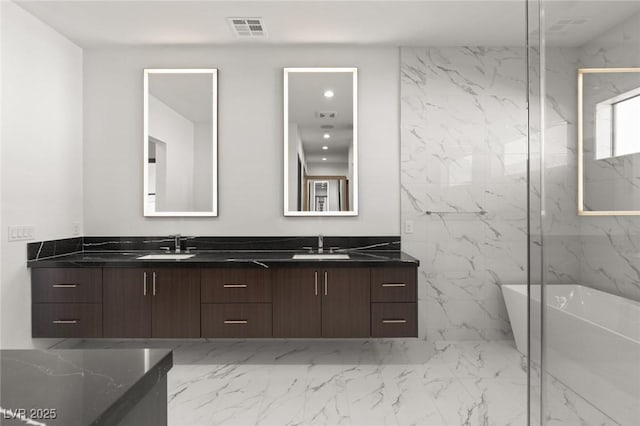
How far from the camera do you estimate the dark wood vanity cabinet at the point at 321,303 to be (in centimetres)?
292

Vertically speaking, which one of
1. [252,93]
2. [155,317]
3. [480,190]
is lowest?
[155,317]

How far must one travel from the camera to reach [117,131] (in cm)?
354

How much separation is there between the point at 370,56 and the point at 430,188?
1.24 m

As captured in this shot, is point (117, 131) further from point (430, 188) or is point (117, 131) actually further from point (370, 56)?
point (430, 188)

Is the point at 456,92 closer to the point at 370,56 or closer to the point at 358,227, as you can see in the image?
the point at 370,56

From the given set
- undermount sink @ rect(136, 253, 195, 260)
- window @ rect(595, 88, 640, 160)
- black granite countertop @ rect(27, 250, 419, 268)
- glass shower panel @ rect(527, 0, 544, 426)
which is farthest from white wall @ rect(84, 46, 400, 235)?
window @ rect(595, 88, 640, 160)

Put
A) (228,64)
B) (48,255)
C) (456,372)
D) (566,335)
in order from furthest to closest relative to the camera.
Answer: (228,64) → (48,255) → (456,372) → (566,335)

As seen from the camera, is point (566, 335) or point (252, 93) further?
point (252, 93)

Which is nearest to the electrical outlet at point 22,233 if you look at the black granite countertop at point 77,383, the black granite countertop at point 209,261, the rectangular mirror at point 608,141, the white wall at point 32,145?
the white wall at point 32,145

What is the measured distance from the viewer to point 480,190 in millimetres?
3537

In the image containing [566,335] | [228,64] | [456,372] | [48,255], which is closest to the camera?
[566,335]

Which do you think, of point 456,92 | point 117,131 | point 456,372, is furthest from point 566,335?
point 117,131

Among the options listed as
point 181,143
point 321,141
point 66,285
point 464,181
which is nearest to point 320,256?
point 321,141

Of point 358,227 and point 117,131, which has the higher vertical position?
point 117,131
